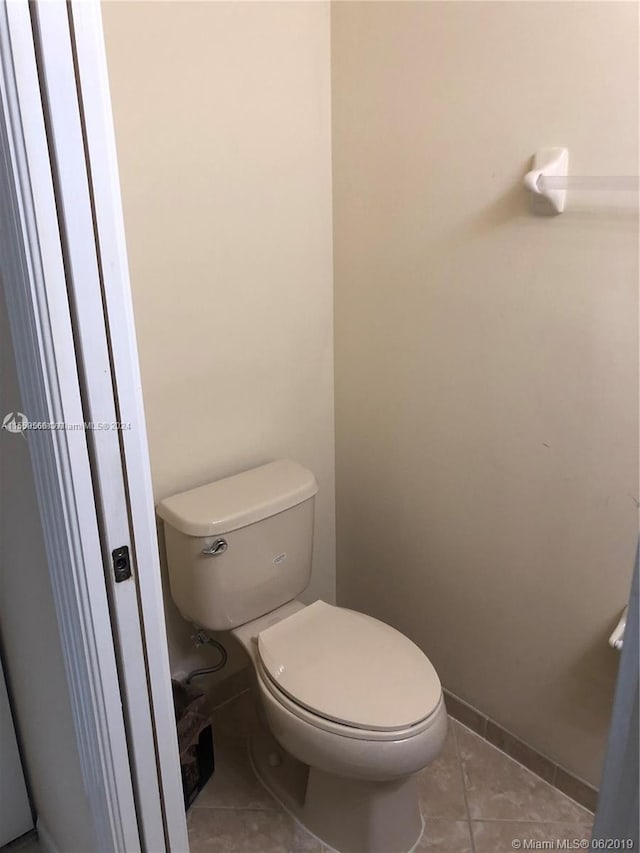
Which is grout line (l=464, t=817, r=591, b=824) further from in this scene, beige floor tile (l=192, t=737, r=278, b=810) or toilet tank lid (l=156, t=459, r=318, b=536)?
toilet tank lid (l=156, t=459, r=318, b=536)

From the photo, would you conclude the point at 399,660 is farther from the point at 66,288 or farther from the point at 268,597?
the point at 66,288


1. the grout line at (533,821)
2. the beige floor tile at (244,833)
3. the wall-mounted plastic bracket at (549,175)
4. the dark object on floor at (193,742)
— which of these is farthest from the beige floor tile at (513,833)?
the wall-mounted plastic bracket at (549,175)

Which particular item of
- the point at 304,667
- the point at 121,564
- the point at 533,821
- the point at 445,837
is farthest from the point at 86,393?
the point at 533,821

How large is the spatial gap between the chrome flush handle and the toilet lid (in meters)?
0.24

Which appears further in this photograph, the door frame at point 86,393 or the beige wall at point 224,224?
the beige wall at point 224,224

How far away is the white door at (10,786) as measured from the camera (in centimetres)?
149

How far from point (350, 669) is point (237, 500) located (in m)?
0.48

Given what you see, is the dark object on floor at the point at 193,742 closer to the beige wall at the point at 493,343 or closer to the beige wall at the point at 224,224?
the beige wall at the point at 224,224

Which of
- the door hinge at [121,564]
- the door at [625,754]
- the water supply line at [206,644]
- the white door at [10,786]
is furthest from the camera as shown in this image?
the water supply line at [206,644]

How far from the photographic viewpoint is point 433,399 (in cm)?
177

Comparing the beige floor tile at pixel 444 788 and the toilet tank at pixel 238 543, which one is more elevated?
the toilet tank at pixel 238 543

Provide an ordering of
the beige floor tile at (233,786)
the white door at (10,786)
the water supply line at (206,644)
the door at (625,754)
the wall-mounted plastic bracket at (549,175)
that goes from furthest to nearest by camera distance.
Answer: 1. the water supply line at (206,644)
2. the beige floor tile at (233,786)
3. the white door at (10,786)
4. the wall-mounted plastic bracket at (549,175)
5. the door at (625,754)

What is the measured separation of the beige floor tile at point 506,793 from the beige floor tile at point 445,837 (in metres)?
0.06

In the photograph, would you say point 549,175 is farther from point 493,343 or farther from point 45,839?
point 45,839
